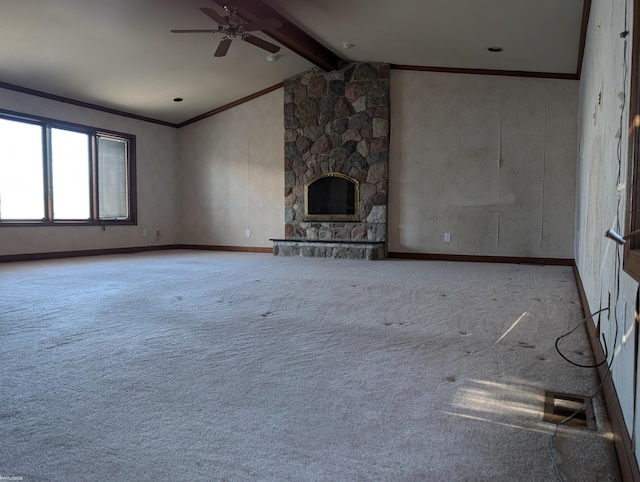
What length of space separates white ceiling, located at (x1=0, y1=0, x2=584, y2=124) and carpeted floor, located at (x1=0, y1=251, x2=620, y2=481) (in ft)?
9.31

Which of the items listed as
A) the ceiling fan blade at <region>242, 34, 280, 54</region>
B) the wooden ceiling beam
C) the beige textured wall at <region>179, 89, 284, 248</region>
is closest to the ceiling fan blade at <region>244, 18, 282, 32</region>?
the ceiling fan blade at <region>242, 34, 280, 54</region>

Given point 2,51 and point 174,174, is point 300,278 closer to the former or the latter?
point 2,51

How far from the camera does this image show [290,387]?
5.48 ft

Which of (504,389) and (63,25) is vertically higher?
(63,25)

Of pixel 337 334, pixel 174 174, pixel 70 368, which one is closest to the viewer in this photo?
pixel 70 368

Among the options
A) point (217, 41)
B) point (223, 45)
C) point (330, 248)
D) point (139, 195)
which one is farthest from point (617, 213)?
point (139, 195)

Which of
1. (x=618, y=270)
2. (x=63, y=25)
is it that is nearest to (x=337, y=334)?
(x=618, y=270)

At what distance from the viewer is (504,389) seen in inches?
65.8

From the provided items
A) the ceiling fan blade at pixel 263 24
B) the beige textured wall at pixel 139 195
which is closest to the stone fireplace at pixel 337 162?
the beige textured wall at pixel 139 195

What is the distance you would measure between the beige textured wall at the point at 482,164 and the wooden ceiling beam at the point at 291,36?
1056 millimetres

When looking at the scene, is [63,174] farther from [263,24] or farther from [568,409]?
[568,409]

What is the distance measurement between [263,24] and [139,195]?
15.0 feet

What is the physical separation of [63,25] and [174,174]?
406 cm

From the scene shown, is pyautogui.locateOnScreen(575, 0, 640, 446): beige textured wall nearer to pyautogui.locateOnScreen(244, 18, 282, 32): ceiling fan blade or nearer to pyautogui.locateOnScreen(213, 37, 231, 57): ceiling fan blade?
pyautogui.locateOnScreen(244, 18, 282, 32): ceiling fan blade
